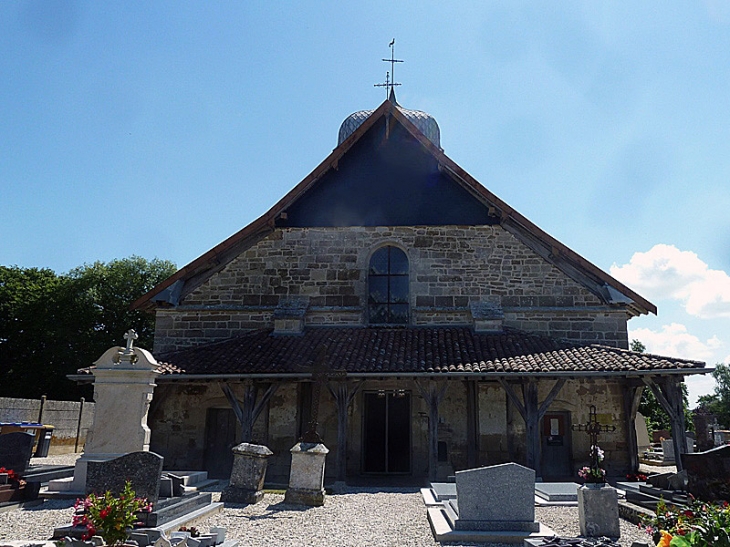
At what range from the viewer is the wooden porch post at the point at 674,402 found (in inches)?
482

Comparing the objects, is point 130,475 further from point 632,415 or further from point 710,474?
point 632,415

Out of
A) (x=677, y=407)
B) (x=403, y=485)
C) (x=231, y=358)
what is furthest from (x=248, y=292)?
(x=677, y=407)

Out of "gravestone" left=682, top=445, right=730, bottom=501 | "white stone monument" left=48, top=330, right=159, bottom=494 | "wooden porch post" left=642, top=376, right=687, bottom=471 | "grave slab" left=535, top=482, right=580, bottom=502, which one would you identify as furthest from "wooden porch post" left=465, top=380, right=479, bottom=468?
"white stone monument" left=48, top=330, right=159, bottom=494

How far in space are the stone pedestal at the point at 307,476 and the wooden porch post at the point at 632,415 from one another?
7913 mm

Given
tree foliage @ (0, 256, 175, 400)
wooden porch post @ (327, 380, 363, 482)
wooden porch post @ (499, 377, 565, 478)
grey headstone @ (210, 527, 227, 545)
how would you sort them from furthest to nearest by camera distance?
tree foliage @ (0, 256, 175, 400), wooden porch post @ (327, 380, 363, 482), wooden porch post @ (499, 377, 565, 478), grey headstone @ (210, 527, 227, 545)

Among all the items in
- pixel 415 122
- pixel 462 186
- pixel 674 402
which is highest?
pixel 415 122

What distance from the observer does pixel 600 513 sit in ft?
23.2

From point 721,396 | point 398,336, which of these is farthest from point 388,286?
point 721,396

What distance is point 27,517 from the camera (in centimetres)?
804

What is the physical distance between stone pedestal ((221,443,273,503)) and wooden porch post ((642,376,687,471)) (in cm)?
816

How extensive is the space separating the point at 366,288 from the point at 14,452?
8712 millimetres

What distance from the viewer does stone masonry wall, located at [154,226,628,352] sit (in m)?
15.2

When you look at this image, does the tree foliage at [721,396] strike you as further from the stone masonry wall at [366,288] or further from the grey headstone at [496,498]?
the grey headstone at [496,498]

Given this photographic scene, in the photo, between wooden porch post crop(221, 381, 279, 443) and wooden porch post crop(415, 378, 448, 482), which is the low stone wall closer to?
wooden porch post crop(221, 381, 279, 443)
